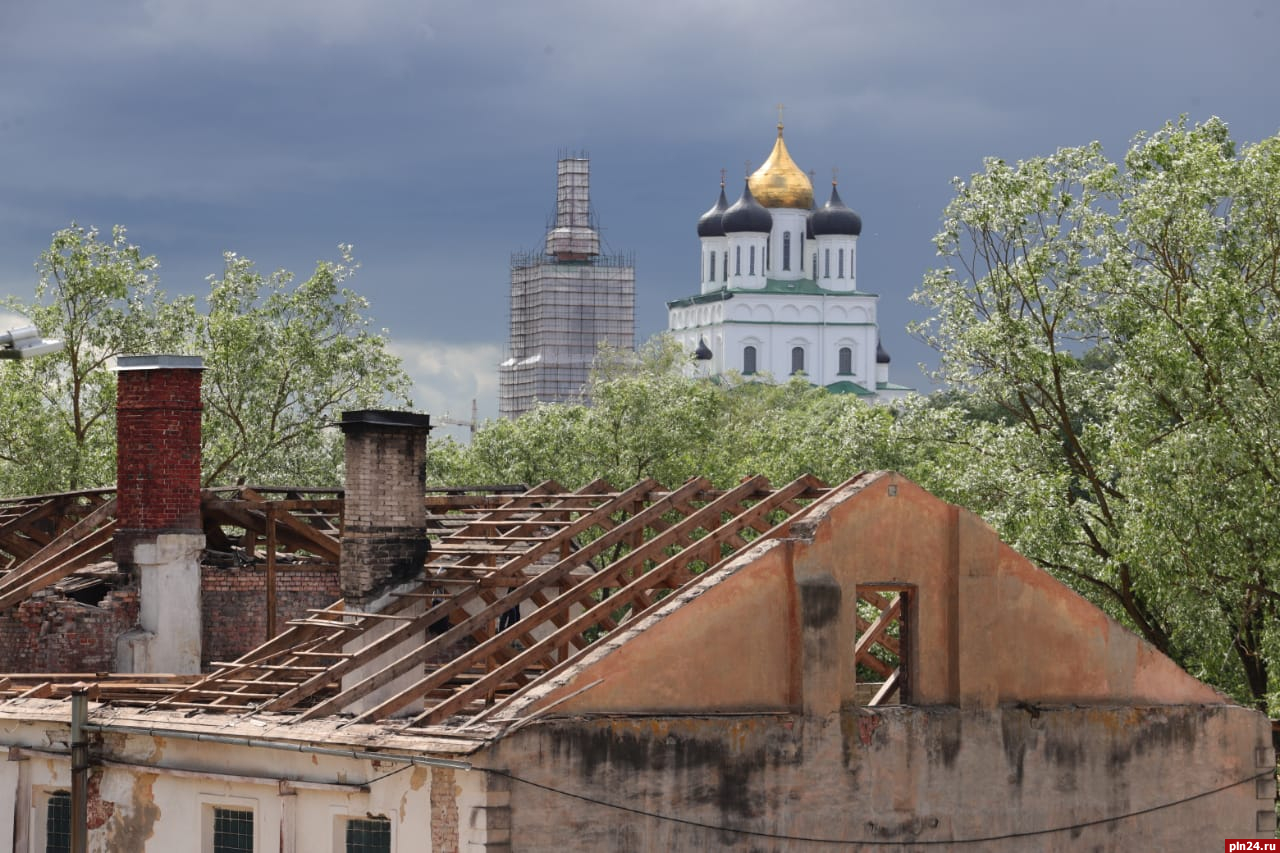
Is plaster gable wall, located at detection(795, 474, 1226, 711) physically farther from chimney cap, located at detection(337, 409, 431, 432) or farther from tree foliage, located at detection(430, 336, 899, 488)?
tree foliage, located at detection(430, 336, 899, 488)

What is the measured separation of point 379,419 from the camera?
→ 74.2ft

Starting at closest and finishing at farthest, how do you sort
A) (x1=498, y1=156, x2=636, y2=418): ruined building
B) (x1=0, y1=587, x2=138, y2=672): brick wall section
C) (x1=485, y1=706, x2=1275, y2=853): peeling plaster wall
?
(x1=485, y1=706, x2=1275, y2=853): peeling plaster wall → (x1=0, y1=587, x2=138, y2=672): brick wall section → (x1=498, y1=156, x2=636, y2=418): ruined building

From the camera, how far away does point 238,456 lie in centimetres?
4888

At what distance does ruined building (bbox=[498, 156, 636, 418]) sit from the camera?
18938 centimetres

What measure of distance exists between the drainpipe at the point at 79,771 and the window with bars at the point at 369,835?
3466 millimetres

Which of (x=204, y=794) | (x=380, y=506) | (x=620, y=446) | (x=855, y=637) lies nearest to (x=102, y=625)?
(x=380, y=506)

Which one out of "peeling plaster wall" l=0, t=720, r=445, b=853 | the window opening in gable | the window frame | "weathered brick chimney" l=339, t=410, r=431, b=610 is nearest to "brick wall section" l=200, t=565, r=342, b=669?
"weathered brick chimney" l=339, t=410, r=431, b=610

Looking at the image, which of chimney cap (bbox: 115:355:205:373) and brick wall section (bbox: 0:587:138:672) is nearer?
brick wall section (bbox: 0:587:138:672)

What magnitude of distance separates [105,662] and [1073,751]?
12185mm

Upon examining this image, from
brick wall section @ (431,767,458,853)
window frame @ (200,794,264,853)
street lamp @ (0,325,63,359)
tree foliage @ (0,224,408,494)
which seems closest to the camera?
brick wall section @ (431,767,458,853)

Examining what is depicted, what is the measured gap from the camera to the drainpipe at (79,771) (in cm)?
2003

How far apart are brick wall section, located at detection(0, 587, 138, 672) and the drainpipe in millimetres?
4699

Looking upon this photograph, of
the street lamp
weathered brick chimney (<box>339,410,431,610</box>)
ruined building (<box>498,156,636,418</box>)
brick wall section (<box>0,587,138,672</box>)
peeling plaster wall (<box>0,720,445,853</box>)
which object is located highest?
ruined building (<box>498,156,636,418</box>)

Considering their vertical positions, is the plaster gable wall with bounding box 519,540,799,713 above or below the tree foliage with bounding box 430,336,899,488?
below
